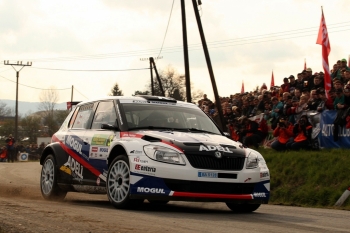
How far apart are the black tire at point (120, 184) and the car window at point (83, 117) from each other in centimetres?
194

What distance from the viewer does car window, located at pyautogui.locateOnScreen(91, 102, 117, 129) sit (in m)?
11.4

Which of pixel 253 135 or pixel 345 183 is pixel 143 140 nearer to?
pixel 345 183

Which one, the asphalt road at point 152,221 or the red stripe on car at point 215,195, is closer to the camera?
the asphalt road at point 152,221

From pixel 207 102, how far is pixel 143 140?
16771mm

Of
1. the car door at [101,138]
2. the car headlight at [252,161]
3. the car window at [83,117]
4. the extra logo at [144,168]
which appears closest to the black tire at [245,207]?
the car headlight at [252,161]

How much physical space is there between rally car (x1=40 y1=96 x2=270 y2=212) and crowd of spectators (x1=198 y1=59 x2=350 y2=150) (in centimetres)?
652

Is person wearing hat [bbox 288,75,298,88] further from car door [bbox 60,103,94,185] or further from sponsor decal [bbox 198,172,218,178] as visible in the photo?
sponsor decal [bbox 198,172,218,178]

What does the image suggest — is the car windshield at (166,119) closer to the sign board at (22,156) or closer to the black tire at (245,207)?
the black tire at (245,207)

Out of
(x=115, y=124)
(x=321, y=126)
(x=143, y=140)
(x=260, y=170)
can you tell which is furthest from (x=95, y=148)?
(x=321, y=126)

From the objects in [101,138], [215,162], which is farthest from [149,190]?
[101,138]

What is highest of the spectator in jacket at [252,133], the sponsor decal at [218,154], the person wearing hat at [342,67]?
the person wearing hat at [342,67]

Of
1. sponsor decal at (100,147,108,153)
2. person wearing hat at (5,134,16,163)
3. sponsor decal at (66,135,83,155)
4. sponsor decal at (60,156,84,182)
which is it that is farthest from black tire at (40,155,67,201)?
person wearing hat at (5,134,16,163)

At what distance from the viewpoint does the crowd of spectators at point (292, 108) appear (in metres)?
17.6

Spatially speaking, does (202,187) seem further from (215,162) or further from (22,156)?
(22,156)
